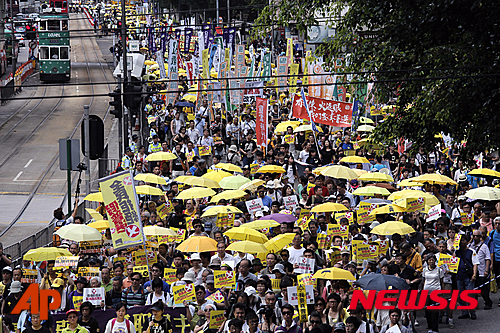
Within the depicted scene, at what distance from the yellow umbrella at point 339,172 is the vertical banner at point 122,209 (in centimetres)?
601

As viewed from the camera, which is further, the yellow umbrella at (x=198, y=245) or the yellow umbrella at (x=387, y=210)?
the yellow umbrella at (x=387, y=210)

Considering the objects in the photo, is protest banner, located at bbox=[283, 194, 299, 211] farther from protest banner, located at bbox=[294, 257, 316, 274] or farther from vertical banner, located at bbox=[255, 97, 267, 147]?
vertical banner, located at bbox=[255, 97, 267, 147]

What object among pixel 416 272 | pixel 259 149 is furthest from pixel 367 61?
pixel 259 149

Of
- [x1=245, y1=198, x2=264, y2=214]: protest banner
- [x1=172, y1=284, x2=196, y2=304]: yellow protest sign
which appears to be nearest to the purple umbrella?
[x1=245, y1=198, x2=264, y2=214]: protest banner

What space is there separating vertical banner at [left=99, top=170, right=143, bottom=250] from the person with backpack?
6.43 feet

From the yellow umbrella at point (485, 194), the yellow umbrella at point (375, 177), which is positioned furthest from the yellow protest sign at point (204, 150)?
the yellow umbrella at point (485, 194)

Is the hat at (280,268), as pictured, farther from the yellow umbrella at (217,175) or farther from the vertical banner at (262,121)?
the vertical banner at (262,121)

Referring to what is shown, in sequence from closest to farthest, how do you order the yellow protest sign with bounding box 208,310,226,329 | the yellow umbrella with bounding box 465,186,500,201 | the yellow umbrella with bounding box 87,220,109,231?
the yellow protest sign with bounding box 208,310,226,329, the yellow umbrella with bounding box 87,220,109,231, the yellow umbrella with bounding box 465,186,500,201

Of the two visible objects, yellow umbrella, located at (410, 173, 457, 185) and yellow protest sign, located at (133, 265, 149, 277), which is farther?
yellow umbrella, located at (410, 173, 457, 185)

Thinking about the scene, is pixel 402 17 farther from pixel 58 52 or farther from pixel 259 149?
pixel 58 52

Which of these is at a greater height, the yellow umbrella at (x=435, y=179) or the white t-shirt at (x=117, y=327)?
the yellow umbrella at (x=435, y=179)

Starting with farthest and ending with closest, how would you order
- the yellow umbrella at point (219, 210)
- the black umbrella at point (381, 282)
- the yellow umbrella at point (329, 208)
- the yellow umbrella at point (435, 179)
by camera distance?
1. the yellow umbrella at point (435, 179)
2. the yellow umbrella at point (219, 210)
3. the yellow umbrella at point (329, 208)
4. the black umbrella at point (381, 282)

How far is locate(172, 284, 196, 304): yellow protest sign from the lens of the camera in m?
11.2

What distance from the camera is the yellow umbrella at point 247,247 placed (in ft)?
41.6
